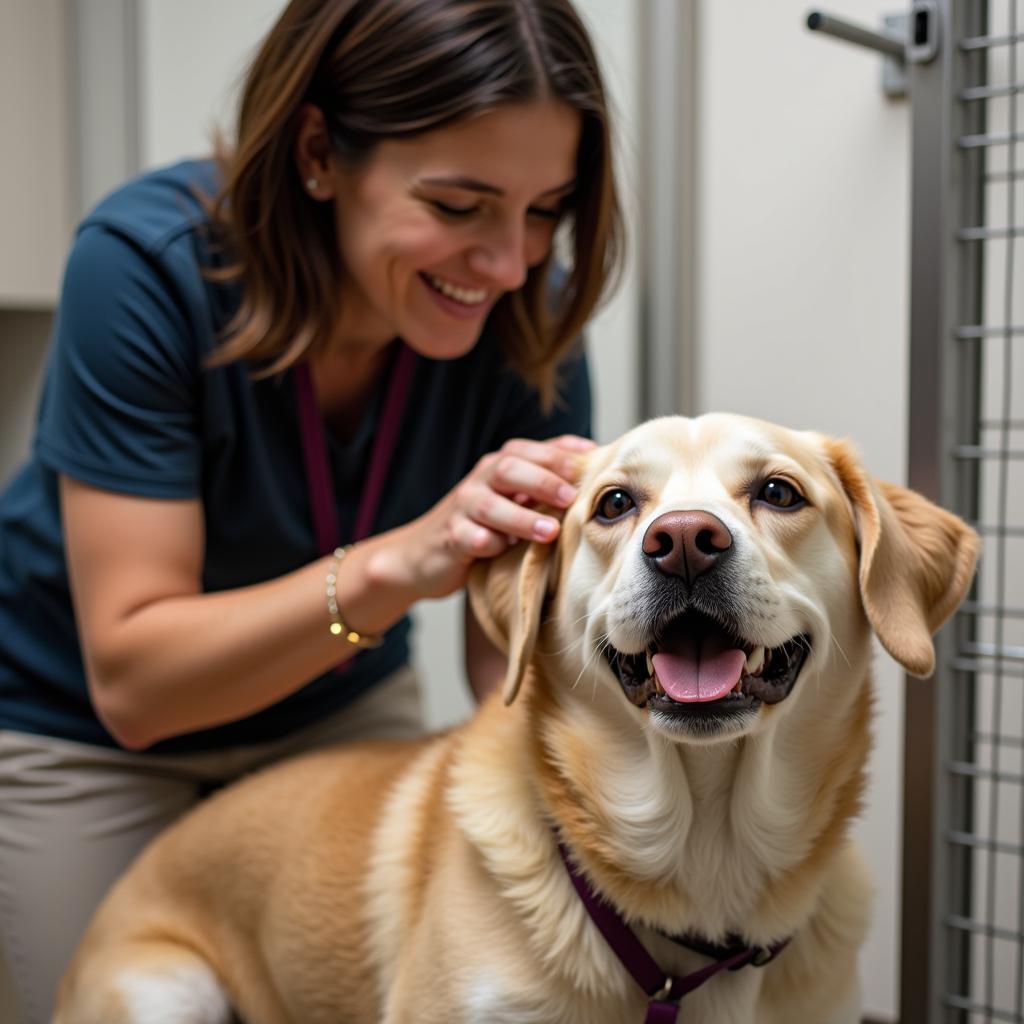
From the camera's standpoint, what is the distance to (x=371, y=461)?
4.76 feet

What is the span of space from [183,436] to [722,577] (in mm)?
671

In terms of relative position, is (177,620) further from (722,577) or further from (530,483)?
(722,577)

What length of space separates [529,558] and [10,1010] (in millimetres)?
1065

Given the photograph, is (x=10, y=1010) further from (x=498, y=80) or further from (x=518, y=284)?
(x=498, y=80)

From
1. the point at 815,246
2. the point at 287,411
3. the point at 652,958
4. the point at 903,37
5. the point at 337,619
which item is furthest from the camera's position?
the point at 815,246

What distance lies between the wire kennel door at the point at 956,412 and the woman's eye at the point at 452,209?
49 cm

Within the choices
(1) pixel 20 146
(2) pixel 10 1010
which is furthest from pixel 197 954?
(1) pixel 20 146

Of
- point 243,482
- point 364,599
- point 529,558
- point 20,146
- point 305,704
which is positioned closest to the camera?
point 529,558

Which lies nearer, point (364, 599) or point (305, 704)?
point (364, 599)

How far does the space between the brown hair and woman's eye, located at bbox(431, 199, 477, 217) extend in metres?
0.08

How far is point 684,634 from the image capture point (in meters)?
0.91

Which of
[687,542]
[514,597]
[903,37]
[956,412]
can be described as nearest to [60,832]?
[514,597]

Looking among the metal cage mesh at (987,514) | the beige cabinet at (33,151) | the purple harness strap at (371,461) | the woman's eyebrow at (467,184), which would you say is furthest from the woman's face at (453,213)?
the beige cabinet at (33,151)

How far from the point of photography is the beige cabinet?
229 centimetres
